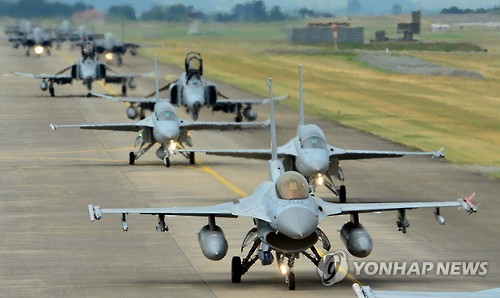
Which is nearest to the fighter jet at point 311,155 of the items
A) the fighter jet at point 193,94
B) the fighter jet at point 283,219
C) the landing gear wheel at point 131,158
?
the fighter jet at point 283,219

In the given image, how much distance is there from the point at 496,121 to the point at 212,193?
1413 inches

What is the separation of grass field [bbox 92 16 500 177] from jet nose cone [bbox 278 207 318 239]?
31413mm

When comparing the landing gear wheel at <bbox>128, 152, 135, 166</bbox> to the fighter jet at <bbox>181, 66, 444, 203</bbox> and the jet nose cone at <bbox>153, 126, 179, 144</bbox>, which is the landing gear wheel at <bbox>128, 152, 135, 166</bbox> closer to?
the jet nose cone at <bbox>153, 126, 179, 144</bbox>

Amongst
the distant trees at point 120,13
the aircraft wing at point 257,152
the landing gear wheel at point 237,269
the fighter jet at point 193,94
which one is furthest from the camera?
the distant trees at point 120,13

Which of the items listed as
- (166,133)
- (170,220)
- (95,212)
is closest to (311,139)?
(170,220)

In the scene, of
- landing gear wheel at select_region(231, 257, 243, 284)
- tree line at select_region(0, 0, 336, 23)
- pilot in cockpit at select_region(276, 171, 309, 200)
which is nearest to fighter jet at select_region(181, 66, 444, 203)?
landing gear wheel at select_region(231, 257, 243, 284)

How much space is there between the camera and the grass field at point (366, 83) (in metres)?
71.0

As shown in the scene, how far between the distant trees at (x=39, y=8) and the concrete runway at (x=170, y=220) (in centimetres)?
11389

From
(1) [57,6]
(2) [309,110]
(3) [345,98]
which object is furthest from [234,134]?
(1) [57,6]

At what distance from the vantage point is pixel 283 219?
26344mm

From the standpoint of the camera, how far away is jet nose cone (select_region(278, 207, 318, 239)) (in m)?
26.1

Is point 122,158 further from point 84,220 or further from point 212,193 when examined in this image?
point 84,220

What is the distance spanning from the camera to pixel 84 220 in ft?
130

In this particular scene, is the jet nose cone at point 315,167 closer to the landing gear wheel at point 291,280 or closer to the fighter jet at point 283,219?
the fighter jet at point 283,219
